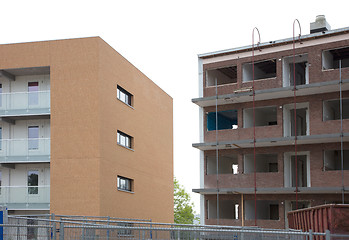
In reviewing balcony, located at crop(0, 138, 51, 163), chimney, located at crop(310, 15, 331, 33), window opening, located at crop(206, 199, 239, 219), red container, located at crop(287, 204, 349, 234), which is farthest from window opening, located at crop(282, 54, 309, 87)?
red container, located at crop(287, 204, 349, 234)

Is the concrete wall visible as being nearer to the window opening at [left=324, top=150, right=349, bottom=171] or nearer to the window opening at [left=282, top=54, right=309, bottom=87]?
the window opening at [left=282, top=54, right=309, bottom=87]

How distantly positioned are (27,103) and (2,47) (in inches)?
153

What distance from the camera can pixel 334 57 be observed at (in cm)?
3591

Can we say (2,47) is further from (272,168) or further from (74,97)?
(272,168)

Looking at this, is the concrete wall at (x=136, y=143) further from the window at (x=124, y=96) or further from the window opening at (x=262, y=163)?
the window opening at (x=262, y=163)

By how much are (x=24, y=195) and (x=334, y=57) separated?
836 inches

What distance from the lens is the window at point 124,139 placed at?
37.6 metres

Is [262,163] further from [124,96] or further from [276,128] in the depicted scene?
[124,96]

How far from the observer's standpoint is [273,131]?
34.7 metres

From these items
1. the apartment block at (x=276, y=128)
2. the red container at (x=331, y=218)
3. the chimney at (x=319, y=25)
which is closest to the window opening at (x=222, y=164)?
the apartment block at (x=276, y=128)

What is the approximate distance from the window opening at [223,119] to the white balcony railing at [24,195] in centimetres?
1135

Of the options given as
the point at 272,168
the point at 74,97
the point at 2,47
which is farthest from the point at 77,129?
the point at 272,168

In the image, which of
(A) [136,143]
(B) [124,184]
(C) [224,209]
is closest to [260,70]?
(C) [224,209]

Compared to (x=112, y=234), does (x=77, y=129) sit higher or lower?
higher
